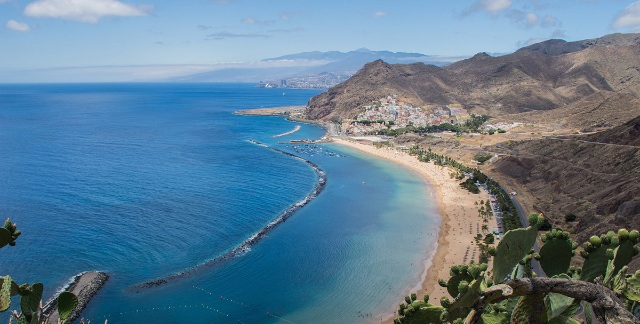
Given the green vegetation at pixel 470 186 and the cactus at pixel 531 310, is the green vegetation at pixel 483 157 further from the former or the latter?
the cactus at pixel 531 310

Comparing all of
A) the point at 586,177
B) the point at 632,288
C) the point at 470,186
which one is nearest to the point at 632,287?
the point at 632,288

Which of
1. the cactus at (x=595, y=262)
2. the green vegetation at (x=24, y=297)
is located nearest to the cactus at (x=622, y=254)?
the cactus at (x=595, y=262)

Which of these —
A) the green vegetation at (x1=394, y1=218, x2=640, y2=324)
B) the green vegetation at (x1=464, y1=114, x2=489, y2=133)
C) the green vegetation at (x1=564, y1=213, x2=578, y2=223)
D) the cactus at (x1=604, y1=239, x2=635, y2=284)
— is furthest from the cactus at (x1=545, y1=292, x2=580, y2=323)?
the green vegetation at (x1=464, y1=114, x2=489, y2=133)

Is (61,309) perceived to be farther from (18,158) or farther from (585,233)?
(18,158)

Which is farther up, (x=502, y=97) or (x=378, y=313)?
(x=502, y=97)

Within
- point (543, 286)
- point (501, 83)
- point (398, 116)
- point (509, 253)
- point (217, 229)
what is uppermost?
point (501, 83)

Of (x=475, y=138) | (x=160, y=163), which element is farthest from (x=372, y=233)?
(x=475, y=138)

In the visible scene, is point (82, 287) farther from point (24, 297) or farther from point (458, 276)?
point (458, 276)
